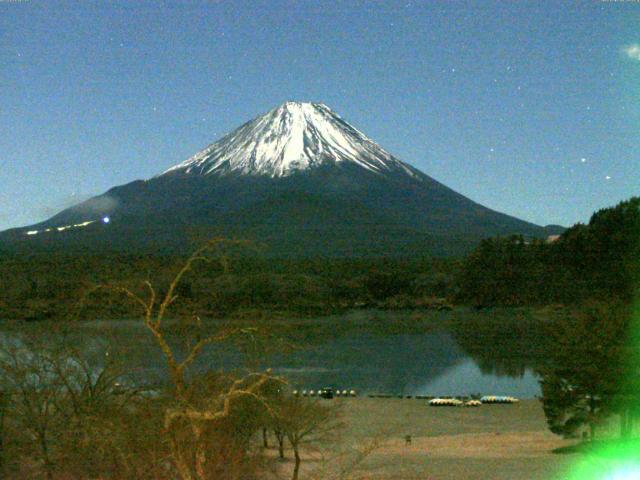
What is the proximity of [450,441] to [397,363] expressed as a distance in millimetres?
21400

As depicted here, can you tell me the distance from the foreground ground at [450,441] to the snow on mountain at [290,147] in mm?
123463

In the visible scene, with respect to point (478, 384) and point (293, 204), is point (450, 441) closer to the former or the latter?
point (478, 384)

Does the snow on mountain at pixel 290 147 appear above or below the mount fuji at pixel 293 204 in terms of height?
above

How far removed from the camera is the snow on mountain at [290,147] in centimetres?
15712

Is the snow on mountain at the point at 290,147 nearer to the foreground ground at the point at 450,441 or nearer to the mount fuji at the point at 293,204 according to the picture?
the mount fuji at the point at 293,204

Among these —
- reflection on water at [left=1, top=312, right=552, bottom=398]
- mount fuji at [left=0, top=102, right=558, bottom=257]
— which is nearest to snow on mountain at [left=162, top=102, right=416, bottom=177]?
mount fuji at [left=0, top=102, right=558, bottom=257]

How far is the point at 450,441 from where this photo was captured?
78.3ft

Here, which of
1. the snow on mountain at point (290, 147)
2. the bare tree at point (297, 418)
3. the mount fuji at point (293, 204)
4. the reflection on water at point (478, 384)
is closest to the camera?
the bare tree at point (297, 418)

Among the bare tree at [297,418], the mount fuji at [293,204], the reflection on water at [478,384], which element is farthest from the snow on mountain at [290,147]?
the bare tree at [297,418]

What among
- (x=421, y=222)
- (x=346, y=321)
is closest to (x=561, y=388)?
(x=346, y=321)

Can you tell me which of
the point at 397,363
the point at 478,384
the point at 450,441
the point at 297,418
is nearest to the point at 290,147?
the point at 397,363

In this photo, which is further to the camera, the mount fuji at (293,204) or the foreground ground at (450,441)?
the mount fuji at (293,204)

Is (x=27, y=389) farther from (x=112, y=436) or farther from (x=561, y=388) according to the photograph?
(x=561, y=388)

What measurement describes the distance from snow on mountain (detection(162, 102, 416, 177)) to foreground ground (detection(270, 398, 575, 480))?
405 feet
